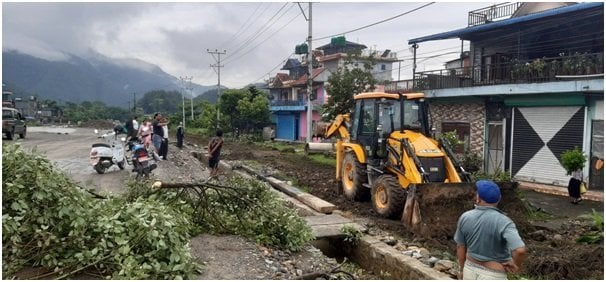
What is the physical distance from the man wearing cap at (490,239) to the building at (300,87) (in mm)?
30236

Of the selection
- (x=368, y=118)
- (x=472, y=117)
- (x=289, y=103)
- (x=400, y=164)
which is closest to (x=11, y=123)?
(x=289, y=103)

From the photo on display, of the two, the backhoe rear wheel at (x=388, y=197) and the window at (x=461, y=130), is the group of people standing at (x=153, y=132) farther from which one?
the window at (x=461, y=130)

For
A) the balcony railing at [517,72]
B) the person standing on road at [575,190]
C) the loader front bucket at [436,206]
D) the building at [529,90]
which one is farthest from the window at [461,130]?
the loader front bucket at [436,206]

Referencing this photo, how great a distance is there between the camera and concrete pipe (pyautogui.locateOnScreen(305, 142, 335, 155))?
70.9 feet

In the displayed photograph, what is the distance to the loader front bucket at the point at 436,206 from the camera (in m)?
7.62

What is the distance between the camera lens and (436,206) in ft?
25.5

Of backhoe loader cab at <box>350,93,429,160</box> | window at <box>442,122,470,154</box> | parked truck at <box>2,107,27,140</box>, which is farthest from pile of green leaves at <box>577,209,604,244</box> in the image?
parked truck at <box>2,107,27,140</box>

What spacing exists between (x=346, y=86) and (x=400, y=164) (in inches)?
471

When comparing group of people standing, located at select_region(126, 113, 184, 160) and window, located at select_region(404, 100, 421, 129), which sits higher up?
window, located at select_region(404, 100, 421, 129)

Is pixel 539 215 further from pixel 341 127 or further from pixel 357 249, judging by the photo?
pixel 341 127

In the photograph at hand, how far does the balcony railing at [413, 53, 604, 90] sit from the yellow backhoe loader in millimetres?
6159

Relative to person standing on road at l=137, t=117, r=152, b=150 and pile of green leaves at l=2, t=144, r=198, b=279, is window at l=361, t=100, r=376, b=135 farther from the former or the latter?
person standing on road at l=137, t=117, r=152, b=150

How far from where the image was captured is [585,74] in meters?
12.9

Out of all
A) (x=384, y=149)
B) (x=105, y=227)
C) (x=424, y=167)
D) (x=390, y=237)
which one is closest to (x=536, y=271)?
(x=390, y=237)
